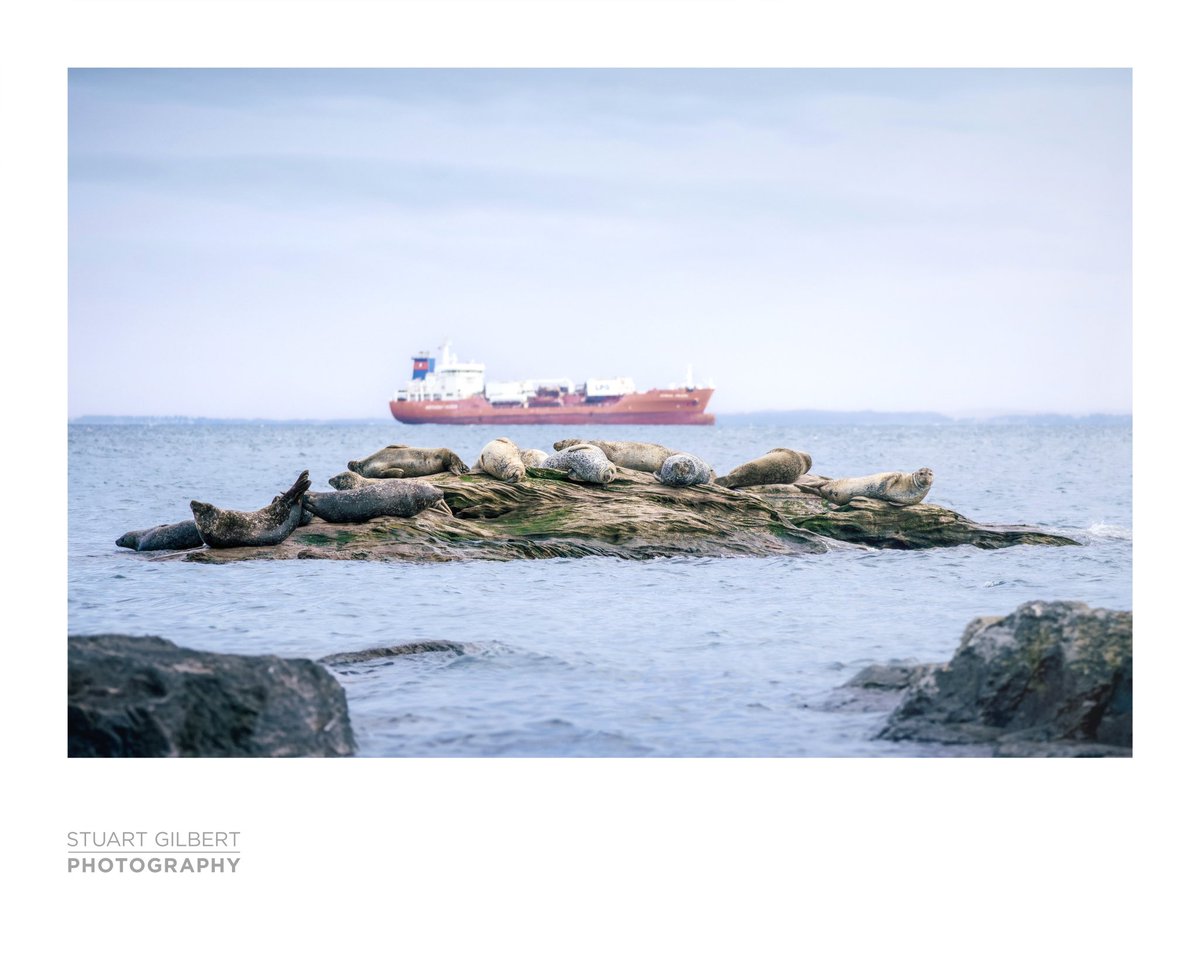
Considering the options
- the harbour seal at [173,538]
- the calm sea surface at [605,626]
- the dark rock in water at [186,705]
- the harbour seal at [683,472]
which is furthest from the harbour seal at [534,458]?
the dark rock in water at [186,705]

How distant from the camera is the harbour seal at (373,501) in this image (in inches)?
437

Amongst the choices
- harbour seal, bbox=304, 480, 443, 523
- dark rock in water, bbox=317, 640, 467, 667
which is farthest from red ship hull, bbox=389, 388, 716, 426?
dark rock in water, bbox=317, 640, 467, 667

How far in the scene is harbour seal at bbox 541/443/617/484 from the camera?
1227cm

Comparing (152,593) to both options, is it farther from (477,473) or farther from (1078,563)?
(1078,563)

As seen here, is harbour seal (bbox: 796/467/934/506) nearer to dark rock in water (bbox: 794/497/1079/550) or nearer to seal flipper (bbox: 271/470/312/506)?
dark rock in water (bbox: 794/497/1079/550)

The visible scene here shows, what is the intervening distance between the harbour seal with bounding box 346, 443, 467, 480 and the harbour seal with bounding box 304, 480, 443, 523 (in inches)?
40.2

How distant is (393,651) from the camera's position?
6887 mm

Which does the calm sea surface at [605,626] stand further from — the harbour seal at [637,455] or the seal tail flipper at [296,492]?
the harbour seal at [637,455]

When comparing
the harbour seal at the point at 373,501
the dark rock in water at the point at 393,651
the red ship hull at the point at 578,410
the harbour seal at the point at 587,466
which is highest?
the red ship hull at the point at 578,410

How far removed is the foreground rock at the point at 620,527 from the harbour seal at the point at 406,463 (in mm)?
229
